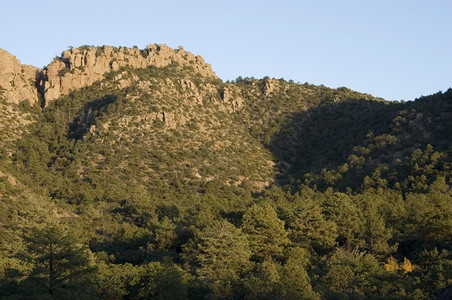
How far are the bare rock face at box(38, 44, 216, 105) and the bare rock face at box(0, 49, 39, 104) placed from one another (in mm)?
1776

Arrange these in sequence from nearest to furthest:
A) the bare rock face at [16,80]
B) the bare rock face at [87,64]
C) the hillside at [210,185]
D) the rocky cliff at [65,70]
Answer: the hillside at [210,185]
the bare rock face at [16,80]
the rocky cliff at [65,70]
the bare rock face at [87,64]

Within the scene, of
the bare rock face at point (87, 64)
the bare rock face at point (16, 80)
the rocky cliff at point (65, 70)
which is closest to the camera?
the bare rock face at point (16, 80)

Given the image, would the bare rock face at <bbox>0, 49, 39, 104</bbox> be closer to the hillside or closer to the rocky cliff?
the rocky cliff

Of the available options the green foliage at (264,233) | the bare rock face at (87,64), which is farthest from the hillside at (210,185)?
the bare rock face at (87,64)

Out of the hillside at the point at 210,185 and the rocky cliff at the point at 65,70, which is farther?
the rocky cliff at the point at 65,70

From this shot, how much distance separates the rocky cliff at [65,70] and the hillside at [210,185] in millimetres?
275

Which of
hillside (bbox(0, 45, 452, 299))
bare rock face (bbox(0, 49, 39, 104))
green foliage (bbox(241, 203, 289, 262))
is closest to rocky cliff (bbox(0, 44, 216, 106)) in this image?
bare rock face (bbox(0, 49, 39, 104))

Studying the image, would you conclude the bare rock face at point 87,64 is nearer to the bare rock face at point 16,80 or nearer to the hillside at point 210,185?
the hillside at point 210,185

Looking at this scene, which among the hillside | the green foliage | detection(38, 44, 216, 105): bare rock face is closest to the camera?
the hillside

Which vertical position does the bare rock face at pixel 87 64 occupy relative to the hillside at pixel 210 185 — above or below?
above

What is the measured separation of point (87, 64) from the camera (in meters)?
109

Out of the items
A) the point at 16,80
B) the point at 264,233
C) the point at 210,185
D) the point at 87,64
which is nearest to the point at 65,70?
the point at 87,64

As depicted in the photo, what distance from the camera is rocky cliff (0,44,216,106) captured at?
10262 centimetres

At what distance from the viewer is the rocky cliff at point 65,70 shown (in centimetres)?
10262
